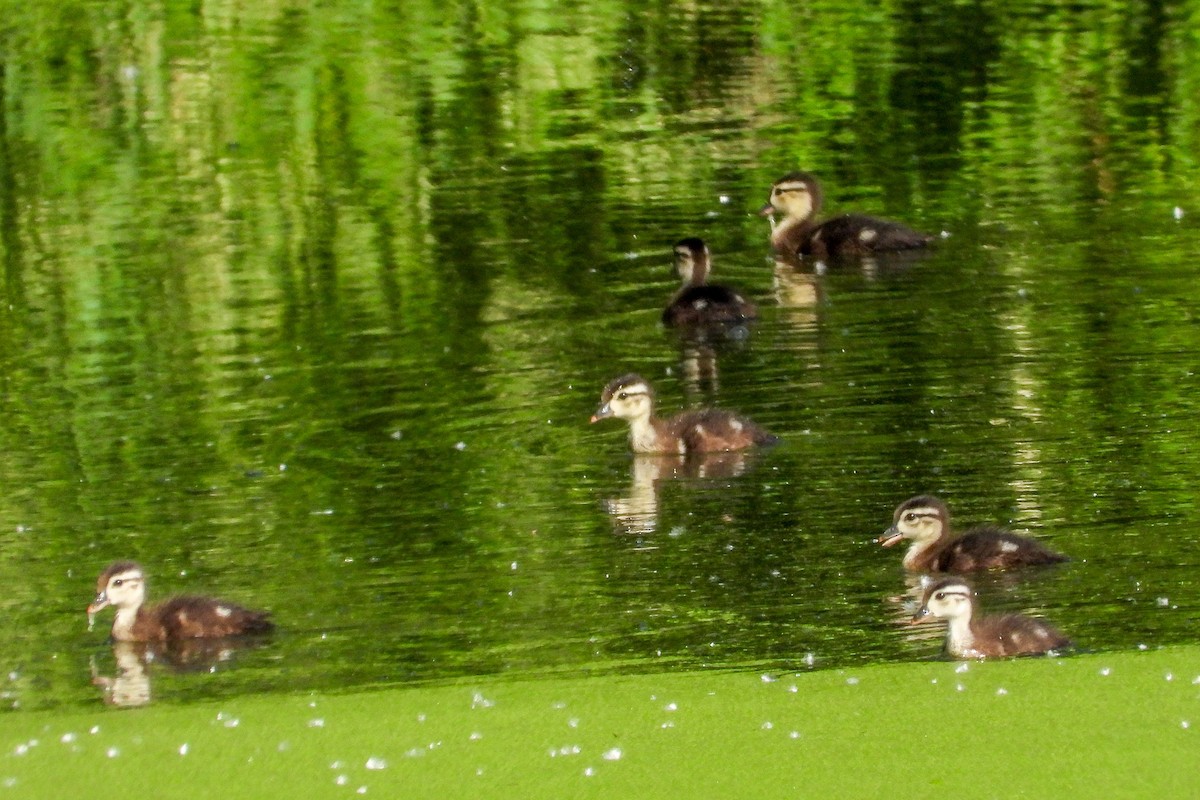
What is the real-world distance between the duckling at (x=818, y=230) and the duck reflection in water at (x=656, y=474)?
13.3 ft

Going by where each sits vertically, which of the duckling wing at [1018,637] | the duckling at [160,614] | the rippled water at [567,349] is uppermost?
the duckling wing at [1018,637]

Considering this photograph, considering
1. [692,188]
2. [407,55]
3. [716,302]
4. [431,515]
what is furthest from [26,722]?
[407,55]

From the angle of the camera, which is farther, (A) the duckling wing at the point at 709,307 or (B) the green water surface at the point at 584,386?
(A) the duckling wing at the point at 709,307

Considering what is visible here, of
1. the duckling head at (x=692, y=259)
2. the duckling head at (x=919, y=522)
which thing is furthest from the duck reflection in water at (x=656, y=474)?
the duckling head at (x=692, y=259)

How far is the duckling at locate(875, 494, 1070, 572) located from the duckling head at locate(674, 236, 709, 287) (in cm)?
484

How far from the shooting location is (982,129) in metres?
17.6

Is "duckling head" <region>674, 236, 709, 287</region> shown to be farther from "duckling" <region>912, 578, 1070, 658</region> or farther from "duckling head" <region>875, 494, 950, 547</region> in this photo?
"duckling" <region>912, 578, 1070, 658</region>

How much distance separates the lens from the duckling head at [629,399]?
1026 cm

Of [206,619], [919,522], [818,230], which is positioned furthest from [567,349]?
[206,619]

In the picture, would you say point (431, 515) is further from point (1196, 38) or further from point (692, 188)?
point (1196, 38)

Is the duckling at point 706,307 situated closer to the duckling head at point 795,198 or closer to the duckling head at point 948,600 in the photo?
the duckling head at point 795,198


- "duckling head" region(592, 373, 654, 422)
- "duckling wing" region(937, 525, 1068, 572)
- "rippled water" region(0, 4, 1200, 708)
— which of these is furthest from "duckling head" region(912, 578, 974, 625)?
"duckling head" region(592, 373, 654, 422)

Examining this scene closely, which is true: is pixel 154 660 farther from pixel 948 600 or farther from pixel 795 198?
pixel 795 198

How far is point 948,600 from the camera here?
7.35 meters
